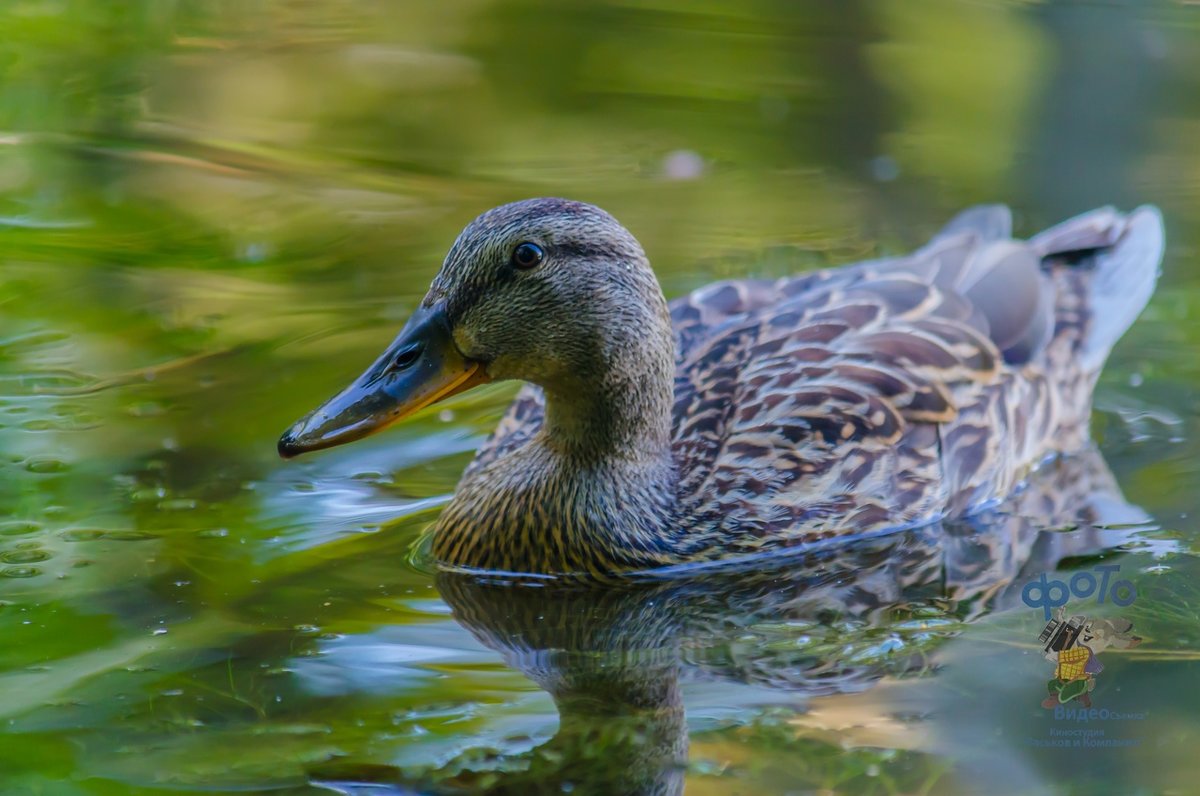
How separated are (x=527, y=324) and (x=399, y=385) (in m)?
0.48

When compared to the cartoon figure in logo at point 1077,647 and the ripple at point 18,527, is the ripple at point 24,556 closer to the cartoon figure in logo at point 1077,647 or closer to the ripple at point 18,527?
the ripple at point 18,527

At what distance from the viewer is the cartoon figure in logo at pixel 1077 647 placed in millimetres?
4820

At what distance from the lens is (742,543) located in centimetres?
584

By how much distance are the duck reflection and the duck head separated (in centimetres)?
71

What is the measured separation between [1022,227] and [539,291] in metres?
4.45

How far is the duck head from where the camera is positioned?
541 centimetres

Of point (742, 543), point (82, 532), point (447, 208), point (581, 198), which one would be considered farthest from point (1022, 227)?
point (82, 532)

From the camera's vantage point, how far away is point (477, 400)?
736 cm

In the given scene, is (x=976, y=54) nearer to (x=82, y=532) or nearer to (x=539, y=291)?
(x=539, y=291)

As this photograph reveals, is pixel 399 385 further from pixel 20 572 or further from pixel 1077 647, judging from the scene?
pixel 1077 647

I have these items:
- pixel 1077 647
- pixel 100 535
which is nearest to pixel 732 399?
pixel 1077 647

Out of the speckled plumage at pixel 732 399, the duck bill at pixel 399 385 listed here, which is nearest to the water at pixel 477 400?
the speckled plumage at pixel 732 399

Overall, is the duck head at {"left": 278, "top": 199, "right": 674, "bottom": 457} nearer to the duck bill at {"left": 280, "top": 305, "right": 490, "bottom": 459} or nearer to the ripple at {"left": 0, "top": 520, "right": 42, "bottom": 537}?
the duck bill at {"left": 280, "top": 305, "right": 490, "bottom": 459}

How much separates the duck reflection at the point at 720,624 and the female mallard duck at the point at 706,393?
15 cm
